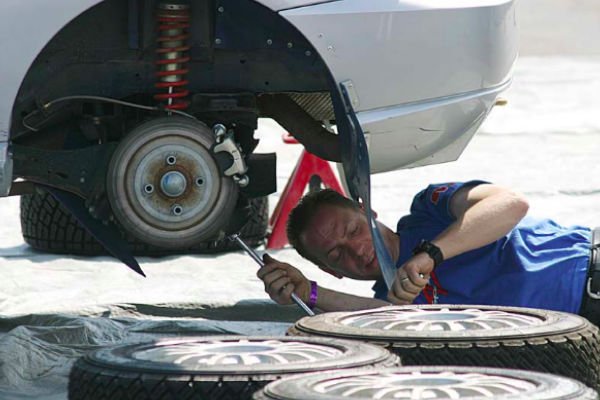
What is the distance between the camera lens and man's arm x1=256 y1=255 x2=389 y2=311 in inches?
179

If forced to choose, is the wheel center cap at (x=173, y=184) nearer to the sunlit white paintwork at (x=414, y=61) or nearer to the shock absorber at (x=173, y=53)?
the shock absorber at (x=173, y=53)

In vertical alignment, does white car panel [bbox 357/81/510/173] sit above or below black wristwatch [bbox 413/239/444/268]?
above

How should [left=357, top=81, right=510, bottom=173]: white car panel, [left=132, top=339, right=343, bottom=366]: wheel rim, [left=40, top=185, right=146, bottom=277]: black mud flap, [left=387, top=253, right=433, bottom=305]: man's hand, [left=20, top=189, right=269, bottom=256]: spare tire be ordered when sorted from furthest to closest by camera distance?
1. [left=20, top=189, right=269, bottom=256]: spare tire
2. [left=40, top=185, right=146, bottom=277]: black mud flap
3. [left=357, top=81, right=510, bottom=173]: white car panel
4. [left=387, top=253, right=433, bottom=305]: man's hand
5. [left=132, top=339, right=343, bottom=366]: wheel rim

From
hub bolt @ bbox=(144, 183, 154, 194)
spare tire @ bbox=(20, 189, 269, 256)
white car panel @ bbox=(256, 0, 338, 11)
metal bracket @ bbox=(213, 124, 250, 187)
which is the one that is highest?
white car panel @ bbox=(256, 0, 338, 11)

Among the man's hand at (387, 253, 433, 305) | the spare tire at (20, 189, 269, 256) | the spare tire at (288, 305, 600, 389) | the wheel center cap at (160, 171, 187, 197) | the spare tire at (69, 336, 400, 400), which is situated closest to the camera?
the spare tire at (69, 336, 400, 400)

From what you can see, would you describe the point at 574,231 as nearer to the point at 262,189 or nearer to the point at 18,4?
the point at 262,189

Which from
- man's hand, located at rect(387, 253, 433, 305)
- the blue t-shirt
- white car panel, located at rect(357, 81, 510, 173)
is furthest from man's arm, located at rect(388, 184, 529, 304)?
white car panel, located at rect(357, 81, 510, 173)

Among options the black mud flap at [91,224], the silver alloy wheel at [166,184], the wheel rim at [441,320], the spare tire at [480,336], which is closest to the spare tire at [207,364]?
the spare tire at [480,336]

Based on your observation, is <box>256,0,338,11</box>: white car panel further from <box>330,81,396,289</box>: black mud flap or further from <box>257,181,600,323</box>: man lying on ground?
<box>257,181,600,323</box>: man lying on ground

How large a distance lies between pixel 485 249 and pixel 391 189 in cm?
334

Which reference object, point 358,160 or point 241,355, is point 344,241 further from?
point 241,355

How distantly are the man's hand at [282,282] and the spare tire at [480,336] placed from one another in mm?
725

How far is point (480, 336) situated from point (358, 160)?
1.00 metres

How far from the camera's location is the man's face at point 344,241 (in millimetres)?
4504
